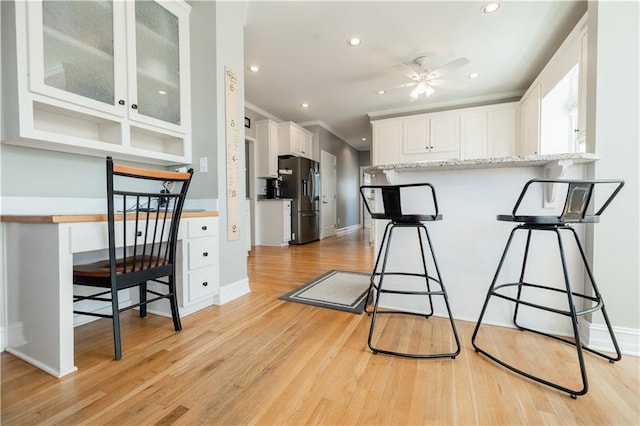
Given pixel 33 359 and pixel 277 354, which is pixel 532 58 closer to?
pixel 277 354

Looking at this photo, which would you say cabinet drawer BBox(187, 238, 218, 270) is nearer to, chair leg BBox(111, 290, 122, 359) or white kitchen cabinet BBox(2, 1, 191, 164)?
chair leg BBox(111, 290, 122, 359)

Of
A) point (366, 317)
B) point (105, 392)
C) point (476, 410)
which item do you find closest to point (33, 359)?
point (105, 392)

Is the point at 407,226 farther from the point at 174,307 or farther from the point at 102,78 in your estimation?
the point at 102,78

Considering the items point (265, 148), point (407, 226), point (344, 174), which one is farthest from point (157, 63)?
point (344, 174)

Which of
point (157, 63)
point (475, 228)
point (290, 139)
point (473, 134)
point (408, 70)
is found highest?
point (408, 70)

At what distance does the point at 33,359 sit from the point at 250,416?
3.93ft

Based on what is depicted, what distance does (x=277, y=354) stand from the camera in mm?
1438

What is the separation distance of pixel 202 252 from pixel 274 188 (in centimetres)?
360

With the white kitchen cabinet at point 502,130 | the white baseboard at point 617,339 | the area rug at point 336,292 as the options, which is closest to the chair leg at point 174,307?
the area rug at point 336,292

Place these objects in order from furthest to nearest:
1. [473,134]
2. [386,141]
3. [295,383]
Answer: [386,141] → [473,134] → [295,383]

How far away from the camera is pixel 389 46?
3230 millimetres

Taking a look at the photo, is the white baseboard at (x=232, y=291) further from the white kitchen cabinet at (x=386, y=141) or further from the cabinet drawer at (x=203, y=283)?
the white kitchen cabinet at (x=386, y=141)

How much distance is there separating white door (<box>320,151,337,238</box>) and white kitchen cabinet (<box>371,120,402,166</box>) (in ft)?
5.00

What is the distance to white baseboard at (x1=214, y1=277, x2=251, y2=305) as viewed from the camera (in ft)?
7.16
